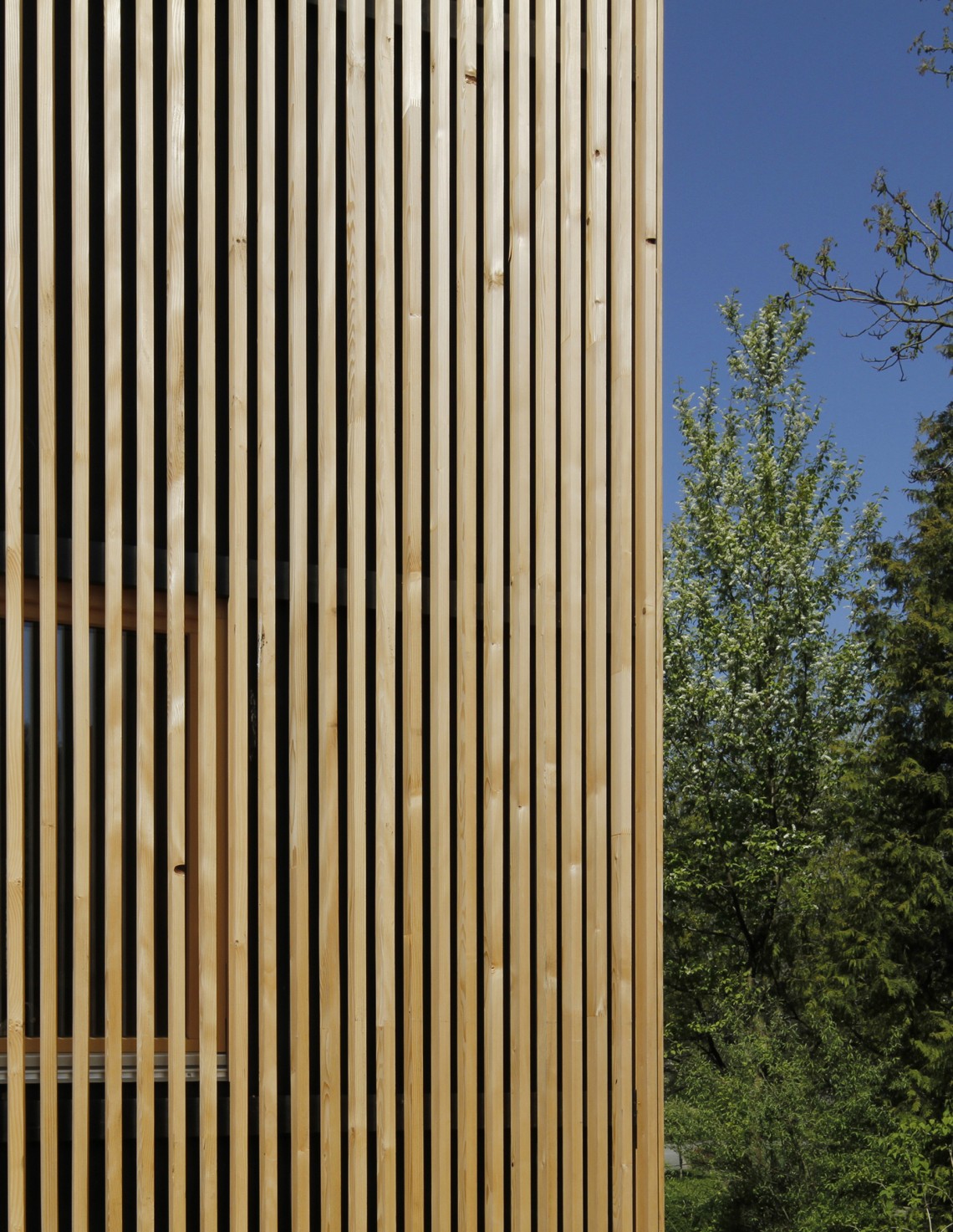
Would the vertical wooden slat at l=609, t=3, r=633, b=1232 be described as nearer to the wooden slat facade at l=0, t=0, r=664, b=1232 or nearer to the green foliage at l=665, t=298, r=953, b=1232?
the wooden slat facade at l=0, t=0, r=664, b=1232

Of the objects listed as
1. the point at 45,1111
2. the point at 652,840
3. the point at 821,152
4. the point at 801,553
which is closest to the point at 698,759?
the point at 801,553

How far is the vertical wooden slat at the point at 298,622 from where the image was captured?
108 inches

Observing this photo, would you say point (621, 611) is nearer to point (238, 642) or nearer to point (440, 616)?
point (440, 616)

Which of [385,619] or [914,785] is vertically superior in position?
[385,619]

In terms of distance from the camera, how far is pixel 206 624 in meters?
2.80

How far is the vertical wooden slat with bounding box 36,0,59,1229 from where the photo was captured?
2.56m

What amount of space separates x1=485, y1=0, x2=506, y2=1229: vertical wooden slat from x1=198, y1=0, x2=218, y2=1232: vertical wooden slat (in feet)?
2.15

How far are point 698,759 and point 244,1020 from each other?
10214 millimetres

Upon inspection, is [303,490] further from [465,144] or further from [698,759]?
[698,759]

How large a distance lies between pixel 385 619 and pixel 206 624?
0.43 m

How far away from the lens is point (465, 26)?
310cm

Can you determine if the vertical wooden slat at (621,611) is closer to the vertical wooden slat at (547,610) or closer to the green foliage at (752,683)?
the vertical wooden slat at (547,610)

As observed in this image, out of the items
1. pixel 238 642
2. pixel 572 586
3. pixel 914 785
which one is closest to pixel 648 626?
pixel 572 586

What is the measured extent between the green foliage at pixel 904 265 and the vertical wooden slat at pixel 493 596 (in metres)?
5.28
